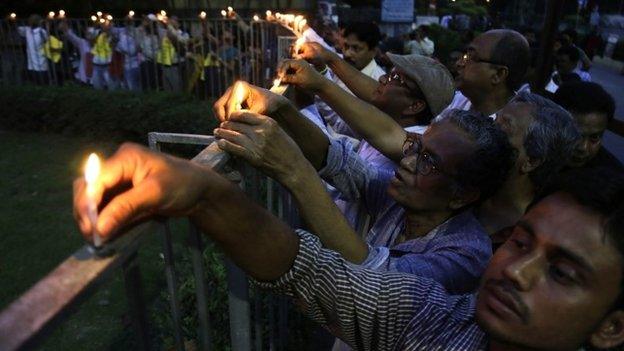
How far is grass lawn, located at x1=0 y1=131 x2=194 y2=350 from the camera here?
12.7ft

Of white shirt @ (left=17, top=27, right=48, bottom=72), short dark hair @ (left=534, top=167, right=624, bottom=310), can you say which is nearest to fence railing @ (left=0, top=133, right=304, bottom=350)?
short dark hair @ (left=534, top=167, right=624, bottom=310)

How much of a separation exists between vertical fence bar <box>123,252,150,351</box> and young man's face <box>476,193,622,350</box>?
0.79m

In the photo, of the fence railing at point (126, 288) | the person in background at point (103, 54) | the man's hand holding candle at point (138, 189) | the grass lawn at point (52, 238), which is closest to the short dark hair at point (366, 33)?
the grass lawn at point (52, 238)

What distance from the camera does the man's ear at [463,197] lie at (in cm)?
185

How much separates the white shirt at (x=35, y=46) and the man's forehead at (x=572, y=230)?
1027 cm

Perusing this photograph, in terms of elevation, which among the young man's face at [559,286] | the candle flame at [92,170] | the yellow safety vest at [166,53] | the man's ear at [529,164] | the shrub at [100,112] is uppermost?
the candle flame at [92,170]

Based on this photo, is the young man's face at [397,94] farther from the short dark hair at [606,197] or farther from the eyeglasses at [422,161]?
the short dark hair at [606,197]

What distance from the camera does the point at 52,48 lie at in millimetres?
9414

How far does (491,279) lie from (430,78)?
1.72 meters

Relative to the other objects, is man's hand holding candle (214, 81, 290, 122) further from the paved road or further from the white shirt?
the white shirt

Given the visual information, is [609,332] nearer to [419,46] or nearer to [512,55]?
[512,55]

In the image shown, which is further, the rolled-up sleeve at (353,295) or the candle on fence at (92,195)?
the rolled-up sleeve at (353,295)

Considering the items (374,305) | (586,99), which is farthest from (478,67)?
(374,305)

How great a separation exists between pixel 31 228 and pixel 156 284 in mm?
2038
